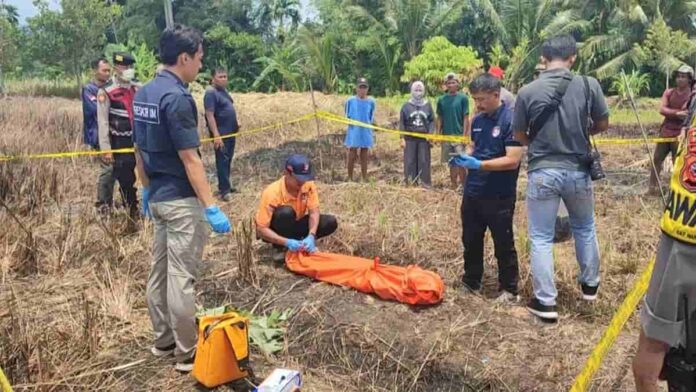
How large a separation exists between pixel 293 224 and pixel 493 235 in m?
1.51

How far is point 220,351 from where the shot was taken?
114 inches

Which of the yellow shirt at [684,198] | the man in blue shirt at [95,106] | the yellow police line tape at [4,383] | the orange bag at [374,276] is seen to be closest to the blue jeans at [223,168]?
the man in blue shirt at [95,106]

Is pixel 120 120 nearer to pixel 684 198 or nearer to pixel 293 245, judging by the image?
pixel 293 245

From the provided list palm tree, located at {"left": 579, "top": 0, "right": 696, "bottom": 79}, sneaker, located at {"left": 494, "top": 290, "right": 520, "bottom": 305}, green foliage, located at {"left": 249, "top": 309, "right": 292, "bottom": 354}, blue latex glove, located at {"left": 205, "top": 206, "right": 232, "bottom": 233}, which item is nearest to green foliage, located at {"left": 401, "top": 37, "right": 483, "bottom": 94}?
palm tree, located at {"left": 579, "top": 0, "right": 696, "bottom": 79}

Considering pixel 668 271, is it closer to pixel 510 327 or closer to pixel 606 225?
pixel 510 327

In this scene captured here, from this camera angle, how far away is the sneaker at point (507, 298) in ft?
13.0

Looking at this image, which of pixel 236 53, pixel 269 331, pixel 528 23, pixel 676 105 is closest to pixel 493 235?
pixel 269 331

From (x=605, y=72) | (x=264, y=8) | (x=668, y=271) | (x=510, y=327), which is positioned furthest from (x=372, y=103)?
(x=264, y=8)

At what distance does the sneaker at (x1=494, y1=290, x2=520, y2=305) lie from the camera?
13.0ft

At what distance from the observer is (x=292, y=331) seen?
143 inches

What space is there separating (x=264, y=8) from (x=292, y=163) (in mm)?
31558

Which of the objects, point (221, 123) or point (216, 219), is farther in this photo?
point (221, 123)

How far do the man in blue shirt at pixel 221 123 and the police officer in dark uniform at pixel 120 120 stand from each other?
4.92 feet

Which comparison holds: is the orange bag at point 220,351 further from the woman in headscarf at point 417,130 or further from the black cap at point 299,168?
the woman in headscarf at point 417,130
